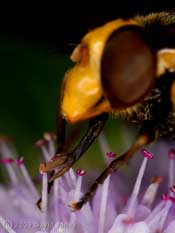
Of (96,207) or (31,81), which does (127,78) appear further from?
(31,81)

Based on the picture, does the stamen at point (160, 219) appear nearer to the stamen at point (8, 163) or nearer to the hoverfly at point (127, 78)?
the hoverfly at point (127, 78)

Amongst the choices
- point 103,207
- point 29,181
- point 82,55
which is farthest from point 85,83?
point 29,181

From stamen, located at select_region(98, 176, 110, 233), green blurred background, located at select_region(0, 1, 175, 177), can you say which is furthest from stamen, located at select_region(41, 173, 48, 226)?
green blurred background, located at select_region(0, 1, 175, 177)

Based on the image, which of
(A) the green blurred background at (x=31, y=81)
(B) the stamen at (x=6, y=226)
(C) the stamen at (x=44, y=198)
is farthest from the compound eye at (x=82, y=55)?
(A) the green blurred background at (x=31, y=81)

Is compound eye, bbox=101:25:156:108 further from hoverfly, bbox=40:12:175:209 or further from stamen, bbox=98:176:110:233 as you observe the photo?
stamen, bbox=98:176:110:233

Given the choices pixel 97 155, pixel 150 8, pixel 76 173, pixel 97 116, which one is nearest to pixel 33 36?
pixel 97 155

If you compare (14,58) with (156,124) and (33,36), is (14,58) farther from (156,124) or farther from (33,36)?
(156,124)
